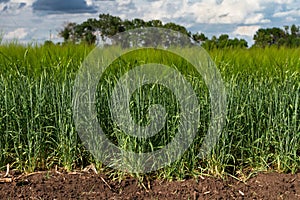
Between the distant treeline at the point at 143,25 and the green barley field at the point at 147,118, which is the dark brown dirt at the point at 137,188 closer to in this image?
the green barley field at the point at 147,118

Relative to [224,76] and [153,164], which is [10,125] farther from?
[224,76]

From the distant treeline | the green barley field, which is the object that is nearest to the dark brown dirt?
the green barley field

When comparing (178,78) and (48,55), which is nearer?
(178,78)

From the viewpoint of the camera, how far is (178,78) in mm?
2969

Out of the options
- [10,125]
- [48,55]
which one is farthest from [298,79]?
[10,125]

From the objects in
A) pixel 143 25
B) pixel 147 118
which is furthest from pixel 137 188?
pixel 143 25

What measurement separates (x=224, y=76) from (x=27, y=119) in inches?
52.2

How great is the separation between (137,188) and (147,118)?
17.6 inches

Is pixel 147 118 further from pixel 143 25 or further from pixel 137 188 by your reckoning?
pixel 143 25

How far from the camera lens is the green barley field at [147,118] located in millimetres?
2891

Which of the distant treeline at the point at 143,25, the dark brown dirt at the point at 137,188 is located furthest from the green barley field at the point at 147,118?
the distant treeline at the point at 143,25

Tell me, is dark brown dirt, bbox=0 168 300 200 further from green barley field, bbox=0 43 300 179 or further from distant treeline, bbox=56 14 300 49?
distant treeline, bbox=56 14 300 49

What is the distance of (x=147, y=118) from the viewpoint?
280 centimetres

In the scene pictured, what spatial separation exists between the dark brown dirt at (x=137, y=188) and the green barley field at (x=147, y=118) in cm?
8
